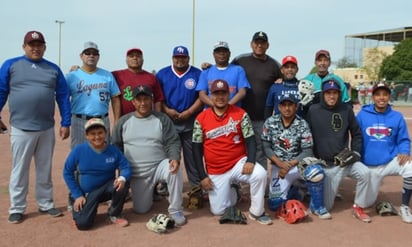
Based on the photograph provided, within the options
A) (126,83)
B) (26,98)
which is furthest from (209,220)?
(26,98)

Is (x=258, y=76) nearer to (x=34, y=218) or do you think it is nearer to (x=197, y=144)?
(x=197, y=144)

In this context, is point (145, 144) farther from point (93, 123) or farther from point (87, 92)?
point (87, 92)

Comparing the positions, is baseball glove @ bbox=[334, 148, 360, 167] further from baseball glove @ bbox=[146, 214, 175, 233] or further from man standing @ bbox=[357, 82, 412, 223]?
baseball glove @ bbox=[146, 214, 175, 233]

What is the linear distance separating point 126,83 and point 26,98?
127cm

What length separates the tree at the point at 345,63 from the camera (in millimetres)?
83188

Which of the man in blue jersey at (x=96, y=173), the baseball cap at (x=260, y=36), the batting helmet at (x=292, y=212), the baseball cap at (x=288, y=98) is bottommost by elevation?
the batting helmet at (x=292, y=212)

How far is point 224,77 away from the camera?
567cm

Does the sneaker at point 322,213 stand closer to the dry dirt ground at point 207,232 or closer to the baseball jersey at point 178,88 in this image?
the dry dirt ground at point 207,232

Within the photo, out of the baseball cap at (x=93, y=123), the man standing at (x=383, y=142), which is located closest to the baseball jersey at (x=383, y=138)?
the man standing at (x=383, y=142)

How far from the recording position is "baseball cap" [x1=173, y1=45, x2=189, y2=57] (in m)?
5.64

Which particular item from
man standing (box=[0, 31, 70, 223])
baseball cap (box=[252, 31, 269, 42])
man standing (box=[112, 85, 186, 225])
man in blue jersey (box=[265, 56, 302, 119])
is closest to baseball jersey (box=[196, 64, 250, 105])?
man in blue jersey (box=[265, 56, 302, 119])

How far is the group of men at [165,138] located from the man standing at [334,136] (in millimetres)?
13

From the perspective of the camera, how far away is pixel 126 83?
18.0ft

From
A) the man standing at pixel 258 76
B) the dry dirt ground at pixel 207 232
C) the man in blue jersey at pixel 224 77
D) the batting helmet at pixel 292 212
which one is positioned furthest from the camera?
the man standing at pixel 258 76
